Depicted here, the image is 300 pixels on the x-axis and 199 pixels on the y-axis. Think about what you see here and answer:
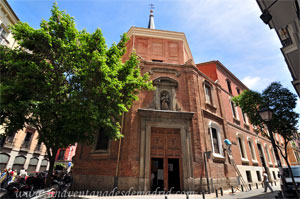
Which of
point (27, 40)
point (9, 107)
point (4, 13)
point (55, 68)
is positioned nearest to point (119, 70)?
point (55, 68)

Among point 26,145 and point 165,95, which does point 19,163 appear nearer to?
point 26,145

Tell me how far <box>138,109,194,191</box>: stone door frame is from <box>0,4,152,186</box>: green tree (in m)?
3.38

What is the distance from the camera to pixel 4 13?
15.2m

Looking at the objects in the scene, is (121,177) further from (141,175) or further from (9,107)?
(9,107)

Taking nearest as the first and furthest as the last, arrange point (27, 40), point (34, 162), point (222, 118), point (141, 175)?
point (27, 40) < point (141, 175) < point (222, 118) < point (34, 162)

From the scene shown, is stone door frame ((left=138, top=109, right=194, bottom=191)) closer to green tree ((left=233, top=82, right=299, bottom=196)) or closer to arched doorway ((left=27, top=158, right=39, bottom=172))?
green tree ((left=233, top=82, right=299, bottom=196))

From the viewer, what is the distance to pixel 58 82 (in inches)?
310

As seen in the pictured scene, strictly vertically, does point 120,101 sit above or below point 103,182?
above

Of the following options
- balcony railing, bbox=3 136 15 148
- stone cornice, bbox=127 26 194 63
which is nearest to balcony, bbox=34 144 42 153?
balcony railing, bbox=3 136 15 148

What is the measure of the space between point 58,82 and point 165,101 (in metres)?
8.06

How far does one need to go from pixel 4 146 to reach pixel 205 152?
2487cm

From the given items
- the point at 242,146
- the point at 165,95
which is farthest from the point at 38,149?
the point at 242,146

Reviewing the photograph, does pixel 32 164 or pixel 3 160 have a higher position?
pixel 3 160

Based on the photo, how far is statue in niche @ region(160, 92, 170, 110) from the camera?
12.5 meters
